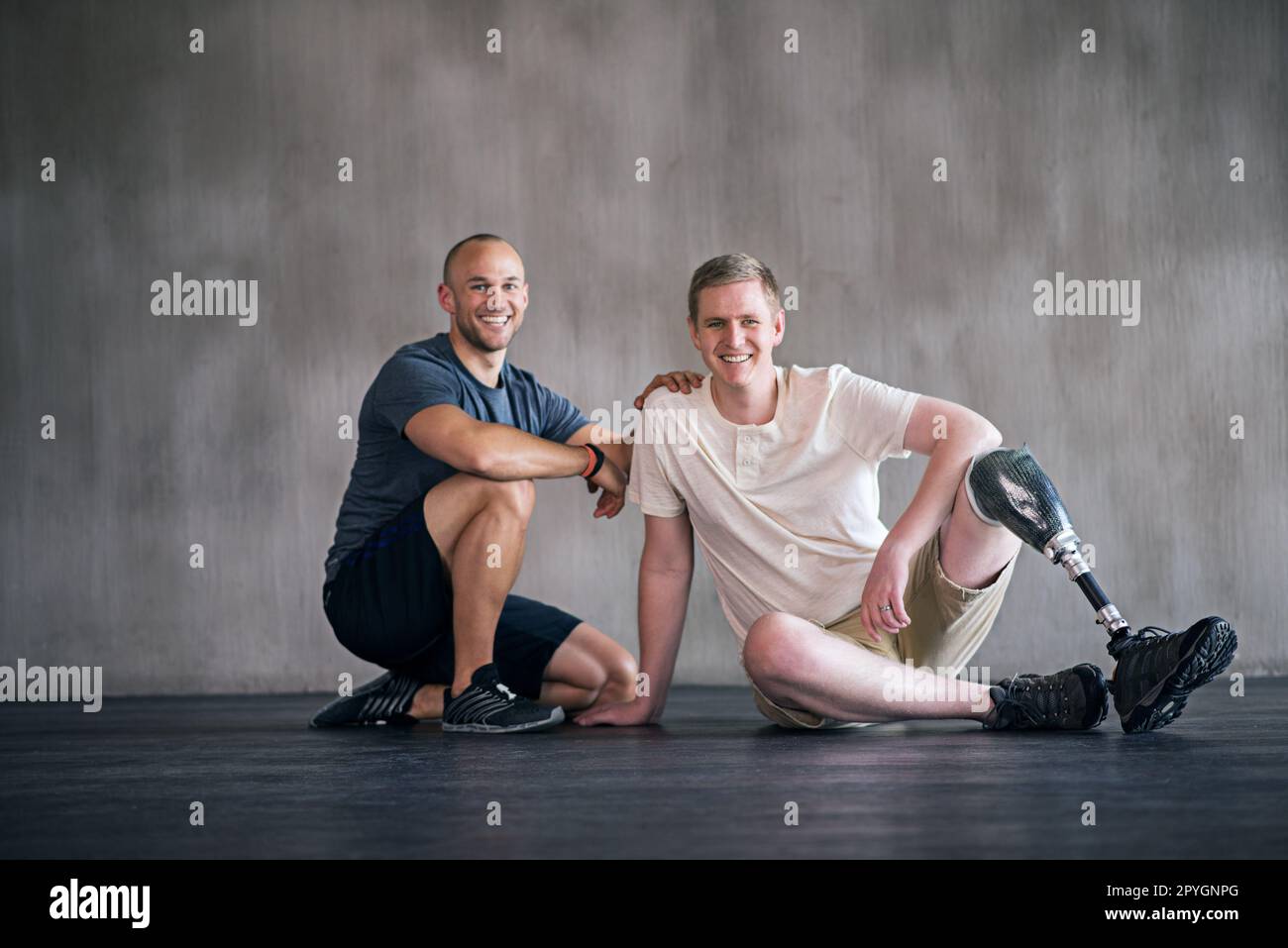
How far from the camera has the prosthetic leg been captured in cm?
185

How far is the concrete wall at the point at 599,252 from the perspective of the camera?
3871 mm

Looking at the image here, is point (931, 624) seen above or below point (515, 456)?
below

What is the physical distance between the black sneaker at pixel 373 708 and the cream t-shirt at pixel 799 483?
79 centimetres

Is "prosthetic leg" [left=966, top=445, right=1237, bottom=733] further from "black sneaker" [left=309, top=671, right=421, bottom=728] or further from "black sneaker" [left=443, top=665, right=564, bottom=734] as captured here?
"black sneaker" [left=309, top=671, right=421, bottom=728]

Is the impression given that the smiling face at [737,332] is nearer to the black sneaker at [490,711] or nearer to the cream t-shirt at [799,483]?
the cream t-shirt at [799,483]

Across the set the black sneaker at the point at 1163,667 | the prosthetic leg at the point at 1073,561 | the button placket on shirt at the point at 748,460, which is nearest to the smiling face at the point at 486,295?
the button placket on shirt at the point at 748,460

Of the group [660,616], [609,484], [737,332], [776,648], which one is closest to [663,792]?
[776,648]

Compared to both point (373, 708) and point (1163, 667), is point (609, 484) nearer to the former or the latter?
point (373, 708)

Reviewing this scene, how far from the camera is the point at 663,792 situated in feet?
4.78

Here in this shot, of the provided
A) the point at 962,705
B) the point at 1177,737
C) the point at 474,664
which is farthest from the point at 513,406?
the point at 1177,737

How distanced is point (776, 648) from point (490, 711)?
0.61 m
